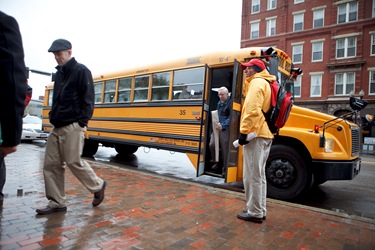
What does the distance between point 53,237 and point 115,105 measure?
5487 millimetres

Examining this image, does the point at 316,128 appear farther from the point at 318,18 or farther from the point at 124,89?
the point at 318,18

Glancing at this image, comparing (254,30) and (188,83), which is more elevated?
(254,30)

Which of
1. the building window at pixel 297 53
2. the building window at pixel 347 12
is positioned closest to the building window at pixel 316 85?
the building window at pixel 297 53

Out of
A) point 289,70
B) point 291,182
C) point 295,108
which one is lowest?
point 291,182

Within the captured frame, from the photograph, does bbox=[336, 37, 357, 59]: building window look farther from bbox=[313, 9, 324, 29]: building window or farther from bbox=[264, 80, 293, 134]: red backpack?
bbox=[264, 80, 293, 134]: red backpack

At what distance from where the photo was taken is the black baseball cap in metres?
3.11

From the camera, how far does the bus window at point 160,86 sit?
6.35 meters

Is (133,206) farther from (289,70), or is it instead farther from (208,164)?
(289,70)

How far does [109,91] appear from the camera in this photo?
26.2ft

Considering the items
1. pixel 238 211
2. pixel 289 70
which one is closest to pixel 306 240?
pixel 238 211

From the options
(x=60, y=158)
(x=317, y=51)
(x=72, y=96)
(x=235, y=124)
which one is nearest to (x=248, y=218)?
(x=235, y=124)

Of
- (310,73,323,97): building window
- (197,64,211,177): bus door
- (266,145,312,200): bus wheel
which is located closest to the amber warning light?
(266,145,312,200): bus wheel

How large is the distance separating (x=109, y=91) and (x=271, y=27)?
956 inches

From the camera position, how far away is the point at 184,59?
611 centimetres
